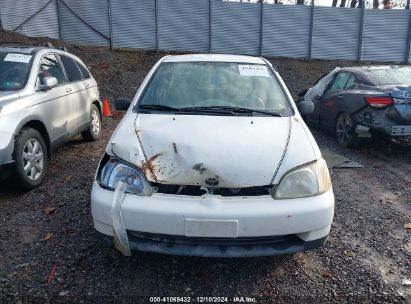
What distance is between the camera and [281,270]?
309 cm

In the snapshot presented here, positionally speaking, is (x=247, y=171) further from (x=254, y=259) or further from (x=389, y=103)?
(x=389, y=103)

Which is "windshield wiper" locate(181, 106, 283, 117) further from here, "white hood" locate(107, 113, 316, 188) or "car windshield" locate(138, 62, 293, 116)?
"white hood" locate(107, 113, 316, 188)

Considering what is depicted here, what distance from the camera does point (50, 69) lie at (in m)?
5.60

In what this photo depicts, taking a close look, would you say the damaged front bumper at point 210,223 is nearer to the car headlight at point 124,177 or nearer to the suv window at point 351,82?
the car headlight at point 124,177

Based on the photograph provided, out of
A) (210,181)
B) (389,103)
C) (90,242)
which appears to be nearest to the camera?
(210,181)

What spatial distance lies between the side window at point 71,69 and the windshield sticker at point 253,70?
326cm

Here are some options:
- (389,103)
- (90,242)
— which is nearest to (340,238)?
(90,242)

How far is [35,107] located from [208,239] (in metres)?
3.19

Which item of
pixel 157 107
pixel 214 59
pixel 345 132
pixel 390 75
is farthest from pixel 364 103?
pixel 157 107

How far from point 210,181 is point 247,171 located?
27 centimetres

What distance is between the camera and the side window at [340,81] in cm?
748

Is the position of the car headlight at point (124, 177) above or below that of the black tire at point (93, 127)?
above

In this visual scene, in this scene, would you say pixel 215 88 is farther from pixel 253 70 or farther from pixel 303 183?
pixel 303 183

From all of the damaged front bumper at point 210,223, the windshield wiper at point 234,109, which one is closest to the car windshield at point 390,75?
the windshield wiper at point 234,109
